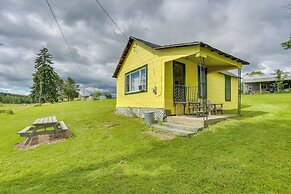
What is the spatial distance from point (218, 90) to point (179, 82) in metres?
5.08

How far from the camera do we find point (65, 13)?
669cm

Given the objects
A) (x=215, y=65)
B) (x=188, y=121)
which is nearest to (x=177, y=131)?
(x=188, y=121)

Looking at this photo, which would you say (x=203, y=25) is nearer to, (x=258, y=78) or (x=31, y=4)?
(x=31, y=4)

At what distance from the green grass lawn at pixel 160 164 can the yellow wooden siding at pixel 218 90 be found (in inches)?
237

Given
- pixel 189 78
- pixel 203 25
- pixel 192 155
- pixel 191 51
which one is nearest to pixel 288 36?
pixel 203 25

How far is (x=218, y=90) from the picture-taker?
13.1 m

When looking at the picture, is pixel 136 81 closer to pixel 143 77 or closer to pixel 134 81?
pixel 134 81

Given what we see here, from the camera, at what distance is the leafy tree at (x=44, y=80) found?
42.0m

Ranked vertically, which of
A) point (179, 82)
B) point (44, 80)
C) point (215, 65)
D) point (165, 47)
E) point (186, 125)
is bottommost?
point (186, 125)

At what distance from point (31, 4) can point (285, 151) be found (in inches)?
334

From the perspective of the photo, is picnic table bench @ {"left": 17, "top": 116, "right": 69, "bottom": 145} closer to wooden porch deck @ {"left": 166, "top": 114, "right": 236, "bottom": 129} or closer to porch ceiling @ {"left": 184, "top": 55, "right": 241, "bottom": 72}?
wooden porch deck @ {"left": 166, "top": 114, "right": 236, "bottom": 129}

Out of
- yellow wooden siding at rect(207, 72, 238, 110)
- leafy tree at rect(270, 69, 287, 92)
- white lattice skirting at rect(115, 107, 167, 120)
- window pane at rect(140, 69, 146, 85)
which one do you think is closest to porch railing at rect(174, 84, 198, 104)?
white lattice skirting at rect(115, 107, 167, 120)

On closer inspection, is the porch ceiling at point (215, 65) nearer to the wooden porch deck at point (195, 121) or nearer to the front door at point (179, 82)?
the front door at point (179, 82)

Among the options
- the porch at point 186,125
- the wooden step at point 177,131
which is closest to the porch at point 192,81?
A: the porch at point 186,125
